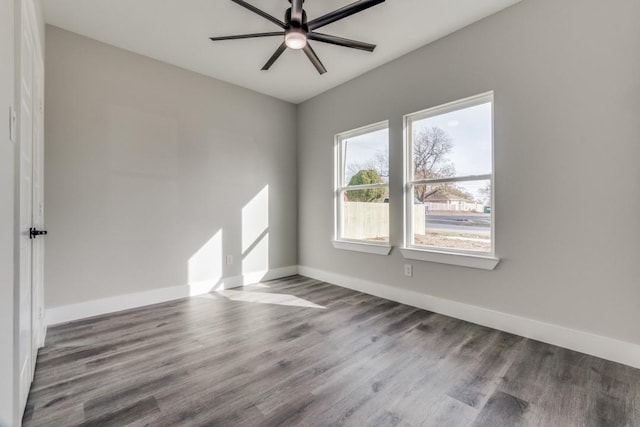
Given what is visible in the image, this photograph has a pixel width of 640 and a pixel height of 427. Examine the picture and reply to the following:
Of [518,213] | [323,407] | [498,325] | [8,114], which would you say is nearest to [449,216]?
[518,213]

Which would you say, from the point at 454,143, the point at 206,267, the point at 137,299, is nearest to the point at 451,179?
the point at 454,143

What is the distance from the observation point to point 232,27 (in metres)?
2.71

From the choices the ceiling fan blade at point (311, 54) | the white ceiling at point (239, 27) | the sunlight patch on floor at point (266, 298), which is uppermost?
the white ceiling at point (239, 27)

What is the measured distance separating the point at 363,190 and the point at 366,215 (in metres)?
0.34

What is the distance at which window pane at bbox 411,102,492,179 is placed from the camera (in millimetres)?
2693

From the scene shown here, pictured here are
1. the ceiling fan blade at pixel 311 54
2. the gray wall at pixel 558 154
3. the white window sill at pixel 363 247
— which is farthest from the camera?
the white window sill at pixel 363 247

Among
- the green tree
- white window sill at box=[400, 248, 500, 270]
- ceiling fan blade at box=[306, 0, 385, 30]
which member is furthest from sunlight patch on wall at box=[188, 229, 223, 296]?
ceiling fan blade at box=[306, 0, 385, 30]

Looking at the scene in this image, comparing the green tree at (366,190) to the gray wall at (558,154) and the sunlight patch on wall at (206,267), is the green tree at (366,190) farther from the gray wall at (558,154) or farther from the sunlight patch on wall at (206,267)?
the sunlight patch on wall at (206,267)

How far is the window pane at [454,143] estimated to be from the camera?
2.69m

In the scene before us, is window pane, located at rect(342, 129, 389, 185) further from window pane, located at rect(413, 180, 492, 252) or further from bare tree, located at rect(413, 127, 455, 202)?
window pane, located at rect(413, 180, 492, 252)

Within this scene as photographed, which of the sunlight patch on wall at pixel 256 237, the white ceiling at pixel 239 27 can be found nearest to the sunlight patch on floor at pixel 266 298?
the sunlight patch on wall at pixel 256 237

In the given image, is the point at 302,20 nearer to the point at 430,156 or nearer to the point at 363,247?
the point at 430,156

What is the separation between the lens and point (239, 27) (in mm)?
2705

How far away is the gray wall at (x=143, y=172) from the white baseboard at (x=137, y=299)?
0.22 ft
